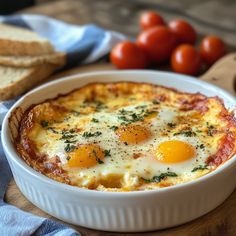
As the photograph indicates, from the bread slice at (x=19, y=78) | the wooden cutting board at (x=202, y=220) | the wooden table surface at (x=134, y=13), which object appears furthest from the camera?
the wooden table surface at (x=134, y=13)

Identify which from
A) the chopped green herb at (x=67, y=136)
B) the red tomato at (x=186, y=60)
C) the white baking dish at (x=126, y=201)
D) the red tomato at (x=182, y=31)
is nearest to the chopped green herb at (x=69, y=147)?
the chopped green herb at (x=67, y=136)

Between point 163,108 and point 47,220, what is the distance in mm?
1107

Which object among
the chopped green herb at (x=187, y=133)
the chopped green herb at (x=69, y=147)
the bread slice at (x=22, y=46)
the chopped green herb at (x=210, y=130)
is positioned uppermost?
the chopped green herb at (x=210, y=130)

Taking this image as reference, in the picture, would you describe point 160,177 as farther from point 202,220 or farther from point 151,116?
point 151,116

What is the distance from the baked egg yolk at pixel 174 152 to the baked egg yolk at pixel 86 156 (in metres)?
0.32

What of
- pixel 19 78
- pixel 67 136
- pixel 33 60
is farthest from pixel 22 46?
pixel 67 136

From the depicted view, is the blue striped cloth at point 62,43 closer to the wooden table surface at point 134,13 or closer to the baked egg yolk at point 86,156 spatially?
the wooden table surface at point 134,13

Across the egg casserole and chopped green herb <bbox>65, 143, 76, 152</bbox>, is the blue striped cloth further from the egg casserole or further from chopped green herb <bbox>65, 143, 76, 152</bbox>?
chopped green herb <bbox>65, 143, 76, 152</bbox>

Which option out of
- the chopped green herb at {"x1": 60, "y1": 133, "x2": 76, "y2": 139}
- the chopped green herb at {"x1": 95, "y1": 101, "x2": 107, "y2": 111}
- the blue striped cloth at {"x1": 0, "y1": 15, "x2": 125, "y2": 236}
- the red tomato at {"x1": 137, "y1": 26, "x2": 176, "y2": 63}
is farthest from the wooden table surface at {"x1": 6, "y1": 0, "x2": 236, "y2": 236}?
the chopped green herb at {"x1": 60, "y1": 133, "x2": 76, "y2": 139}

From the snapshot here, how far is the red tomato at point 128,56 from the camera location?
4102 millimetres

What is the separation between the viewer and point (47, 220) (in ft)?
8.12

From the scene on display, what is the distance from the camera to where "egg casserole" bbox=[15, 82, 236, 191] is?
2555 mm

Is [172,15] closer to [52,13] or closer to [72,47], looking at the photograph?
[52,13]

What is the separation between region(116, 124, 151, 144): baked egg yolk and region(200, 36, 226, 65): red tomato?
1683 mm
